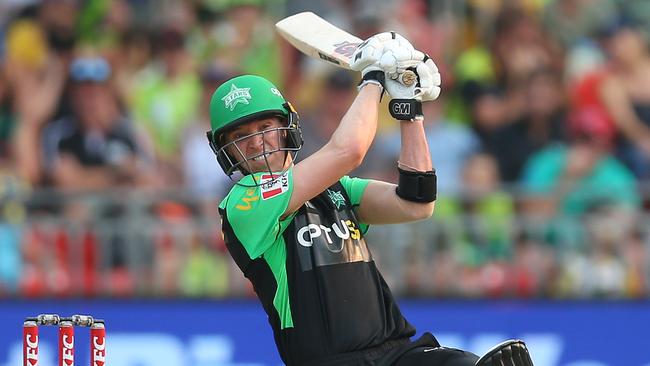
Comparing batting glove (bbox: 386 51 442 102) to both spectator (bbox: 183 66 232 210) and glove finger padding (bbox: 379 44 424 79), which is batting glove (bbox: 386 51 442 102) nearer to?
glove finger padding (bbox: 379 44 424 79)

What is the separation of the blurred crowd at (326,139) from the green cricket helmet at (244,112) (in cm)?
457

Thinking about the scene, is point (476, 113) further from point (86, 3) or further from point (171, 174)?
point (86, 3)

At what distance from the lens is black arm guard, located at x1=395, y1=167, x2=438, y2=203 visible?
237 inches

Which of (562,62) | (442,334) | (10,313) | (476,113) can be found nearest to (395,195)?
(442,334)

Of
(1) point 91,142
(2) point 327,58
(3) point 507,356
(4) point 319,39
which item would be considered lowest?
(3) point 507,356

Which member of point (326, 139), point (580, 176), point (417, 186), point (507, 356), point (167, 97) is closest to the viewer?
point (507, 356)

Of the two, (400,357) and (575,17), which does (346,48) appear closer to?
(400,357)

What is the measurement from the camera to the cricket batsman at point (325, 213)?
18.6 ft

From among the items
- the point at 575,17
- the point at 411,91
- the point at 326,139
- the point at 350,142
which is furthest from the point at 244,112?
the point at 575,17

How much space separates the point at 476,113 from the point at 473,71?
0.52m

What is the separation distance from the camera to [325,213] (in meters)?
5.96

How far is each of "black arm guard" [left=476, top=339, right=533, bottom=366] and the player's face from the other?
4.12 ft

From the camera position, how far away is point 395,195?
240 inches

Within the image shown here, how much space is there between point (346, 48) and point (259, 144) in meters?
0.68
